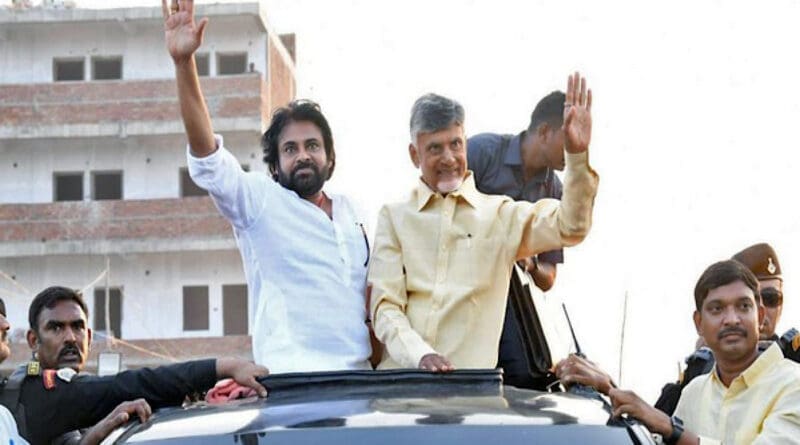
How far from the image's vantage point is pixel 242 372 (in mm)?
5105

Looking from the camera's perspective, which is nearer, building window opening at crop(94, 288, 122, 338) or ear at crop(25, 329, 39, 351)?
ear at crop(25, 329, 39, 351)

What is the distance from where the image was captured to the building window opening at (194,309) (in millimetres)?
45688

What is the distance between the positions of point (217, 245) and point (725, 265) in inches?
1531

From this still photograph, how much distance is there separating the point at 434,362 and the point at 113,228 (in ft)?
131

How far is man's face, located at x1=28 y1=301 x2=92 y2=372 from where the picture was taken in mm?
6734

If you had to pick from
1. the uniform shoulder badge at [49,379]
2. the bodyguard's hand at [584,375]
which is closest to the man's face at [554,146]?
the bodyguard's hand at [584,375]

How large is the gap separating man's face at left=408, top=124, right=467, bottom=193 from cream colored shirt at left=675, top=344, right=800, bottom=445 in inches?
43.8

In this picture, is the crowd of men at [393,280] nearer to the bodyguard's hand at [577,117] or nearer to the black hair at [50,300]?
the bodyguard's hand at [577,117]

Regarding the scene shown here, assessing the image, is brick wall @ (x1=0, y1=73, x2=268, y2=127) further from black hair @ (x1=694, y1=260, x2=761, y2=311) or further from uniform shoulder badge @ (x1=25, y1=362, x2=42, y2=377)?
black hair @ (x1=694, y1=260, x2=761, y2=311)

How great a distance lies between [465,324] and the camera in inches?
231

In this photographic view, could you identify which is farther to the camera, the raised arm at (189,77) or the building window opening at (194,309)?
the building window opening at (194,309)

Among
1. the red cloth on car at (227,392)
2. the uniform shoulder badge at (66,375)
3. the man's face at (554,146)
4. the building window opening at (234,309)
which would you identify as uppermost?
the man's face at (554,146)

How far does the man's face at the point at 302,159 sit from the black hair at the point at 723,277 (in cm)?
136

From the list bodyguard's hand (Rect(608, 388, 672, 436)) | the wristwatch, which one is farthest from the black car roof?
the wristwatch
